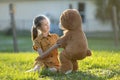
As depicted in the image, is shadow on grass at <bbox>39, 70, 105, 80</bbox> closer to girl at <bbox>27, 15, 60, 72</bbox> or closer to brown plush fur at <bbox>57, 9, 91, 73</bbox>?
brown plush fur at <bbox>57, 9, 91, 73</bbox>

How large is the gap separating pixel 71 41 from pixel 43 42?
867 mm

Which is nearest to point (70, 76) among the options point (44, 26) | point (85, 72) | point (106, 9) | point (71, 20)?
point (85, 72)

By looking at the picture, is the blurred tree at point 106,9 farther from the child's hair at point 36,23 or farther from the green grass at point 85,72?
the child's hair at point 36,23

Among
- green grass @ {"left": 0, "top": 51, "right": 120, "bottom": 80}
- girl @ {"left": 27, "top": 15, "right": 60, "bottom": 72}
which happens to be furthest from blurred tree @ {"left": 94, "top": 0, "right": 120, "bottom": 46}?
girl @ {"left": 27, "top": 15, "right": 60, "bottom": 72}

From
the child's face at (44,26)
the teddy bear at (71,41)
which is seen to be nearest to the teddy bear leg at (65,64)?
the teddy bear at (71,41)

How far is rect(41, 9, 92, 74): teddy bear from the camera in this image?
286 inches

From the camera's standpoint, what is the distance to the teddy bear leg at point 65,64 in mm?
7367

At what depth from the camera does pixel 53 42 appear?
26.4 feet

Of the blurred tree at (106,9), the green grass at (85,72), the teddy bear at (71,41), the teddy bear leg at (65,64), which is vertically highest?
the teddy bear at (71,41)

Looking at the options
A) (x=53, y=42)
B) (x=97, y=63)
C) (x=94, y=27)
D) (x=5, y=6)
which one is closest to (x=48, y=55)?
(x=53, y=42)

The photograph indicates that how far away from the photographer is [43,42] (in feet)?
26.3

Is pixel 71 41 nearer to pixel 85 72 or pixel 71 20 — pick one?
pixel 71 20

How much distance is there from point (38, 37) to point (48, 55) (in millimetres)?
428

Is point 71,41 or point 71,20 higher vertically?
point 71,20
